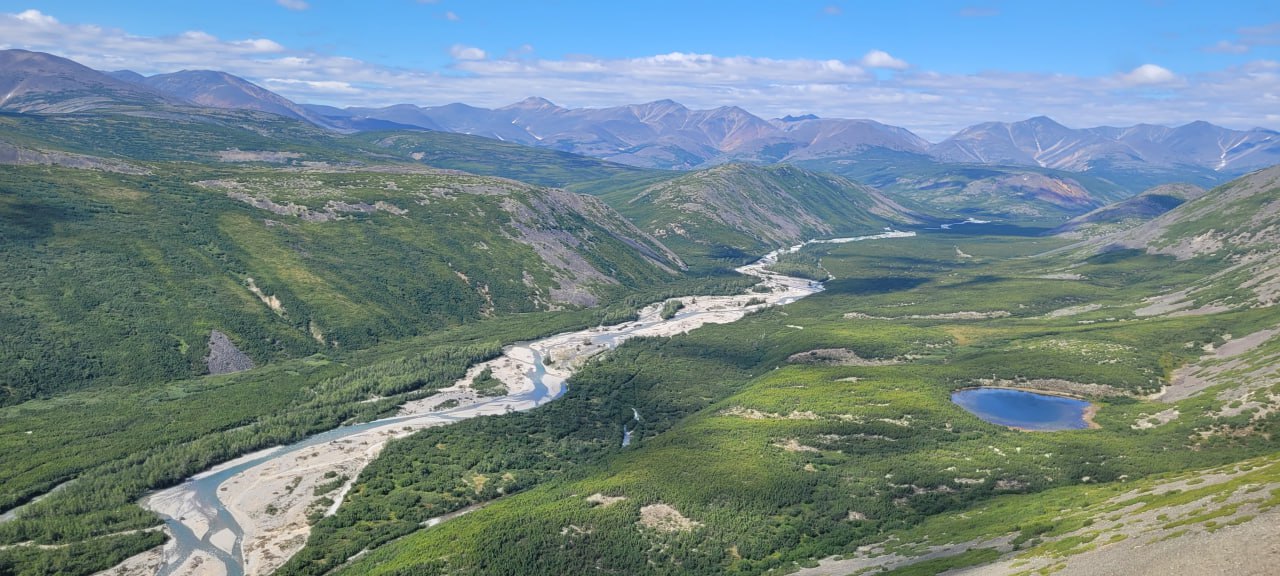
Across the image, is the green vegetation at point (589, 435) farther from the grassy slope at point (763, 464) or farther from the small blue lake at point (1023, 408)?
the small blue lake at point (1023, 408)

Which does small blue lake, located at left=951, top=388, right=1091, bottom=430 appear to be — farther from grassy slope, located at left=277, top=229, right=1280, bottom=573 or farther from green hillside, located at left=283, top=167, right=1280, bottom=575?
grassy slope, located at left=277, top=229, right=1280, bottom=573

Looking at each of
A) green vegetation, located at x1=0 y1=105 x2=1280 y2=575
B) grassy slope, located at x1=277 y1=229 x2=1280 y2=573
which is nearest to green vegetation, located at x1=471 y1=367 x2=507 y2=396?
green vegetation, located at x1=0 y1=105 x2=1280 y2=575

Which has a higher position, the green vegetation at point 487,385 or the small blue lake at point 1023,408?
the small blue lake at point 1023,408

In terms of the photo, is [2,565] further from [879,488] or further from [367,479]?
[879,488]

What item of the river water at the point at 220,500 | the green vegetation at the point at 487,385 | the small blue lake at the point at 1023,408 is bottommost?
the green vegetation at the point at 487,385

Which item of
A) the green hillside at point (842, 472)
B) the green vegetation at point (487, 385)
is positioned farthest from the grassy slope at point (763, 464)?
the green vegetation at point (487, 385)

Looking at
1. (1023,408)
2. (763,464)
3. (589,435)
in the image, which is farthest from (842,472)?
(1023,408)

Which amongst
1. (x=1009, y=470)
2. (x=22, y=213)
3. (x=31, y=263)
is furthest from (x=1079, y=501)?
(x=22, y=213)
